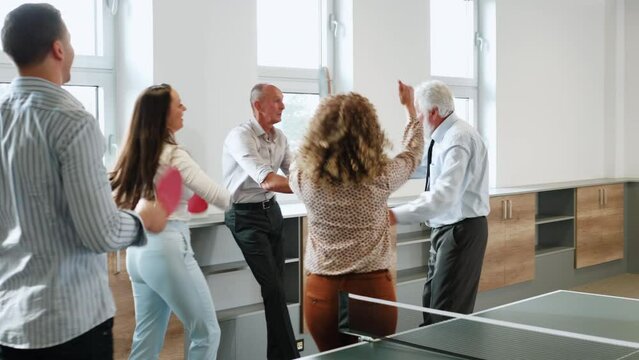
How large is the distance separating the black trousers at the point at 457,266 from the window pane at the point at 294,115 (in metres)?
1.86

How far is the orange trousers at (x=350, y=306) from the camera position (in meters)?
2.57

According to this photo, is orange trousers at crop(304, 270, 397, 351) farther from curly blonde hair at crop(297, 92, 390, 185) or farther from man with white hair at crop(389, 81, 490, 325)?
man with white hair at crop(389, 81, 490, 325)

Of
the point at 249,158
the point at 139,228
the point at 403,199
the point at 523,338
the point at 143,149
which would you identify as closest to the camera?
the point at 139,228

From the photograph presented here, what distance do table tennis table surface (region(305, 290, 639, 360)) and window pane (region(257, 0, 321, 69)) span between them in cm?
276

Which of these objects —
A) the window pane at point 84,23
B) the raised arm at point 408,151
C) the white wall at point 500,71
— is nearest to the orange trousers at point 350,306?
the raised arm at point 408,151

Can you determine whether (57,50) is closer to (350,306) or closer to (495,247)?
(350,306)

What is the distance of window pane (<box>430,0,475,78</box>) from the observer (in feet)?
21.3

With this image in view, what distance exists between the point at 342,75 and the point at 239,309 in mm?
1870

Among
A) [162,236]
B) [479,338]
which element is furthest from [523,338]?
[162,236]

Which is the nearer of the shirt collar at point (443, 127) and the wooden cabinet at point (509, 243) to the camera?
the shirt collar at point (443, 127)

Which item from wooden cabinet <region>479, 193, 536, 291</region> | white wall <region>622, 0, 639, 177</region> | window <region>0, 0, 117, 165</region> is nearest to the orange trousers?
window <region>0, 0, 117, 165</region>

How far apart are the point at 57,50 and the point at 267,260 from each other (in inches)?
93.8

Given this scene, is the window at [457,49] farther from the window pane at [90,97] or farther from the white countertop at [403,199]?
the window pane at [90,97]

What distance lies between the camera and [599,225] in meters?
7.22
